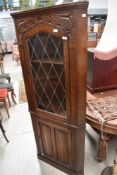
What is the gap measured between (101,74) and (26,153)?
4.97ft

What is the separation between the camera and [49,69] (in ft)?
5.17

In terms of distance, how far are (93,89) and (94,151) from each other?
2.92ft

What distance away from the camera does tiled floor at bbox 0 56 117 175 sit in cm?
212

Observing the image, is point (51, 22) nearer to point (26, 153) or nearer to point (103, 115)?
point (103, 115)

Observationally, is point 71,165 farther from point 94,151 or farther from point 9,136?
point 9,136

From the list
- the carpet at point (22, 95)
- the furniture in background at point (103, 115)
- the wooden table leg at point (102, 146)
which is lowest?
the carpet at point (22, 95)

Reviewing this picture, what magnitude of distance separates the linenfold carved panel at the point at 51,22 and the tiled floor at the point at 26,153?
163cm

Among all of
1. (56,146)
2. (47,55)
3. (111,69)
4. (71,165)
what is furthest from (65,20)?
(71,165)

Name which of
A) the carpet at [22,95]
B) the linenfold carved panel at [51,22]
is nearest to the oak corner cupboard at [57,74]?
the linenfold carved panel at [51,22]

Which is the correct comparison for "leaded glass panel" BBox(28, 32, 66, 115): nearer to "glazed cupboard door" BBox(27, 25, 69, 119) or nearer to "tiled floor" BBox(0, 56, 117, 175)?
"glazed cupboard door" BBox(27, 25, 69, 119)

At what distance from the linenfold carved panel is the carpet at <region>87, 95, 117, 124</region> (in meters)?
0.93

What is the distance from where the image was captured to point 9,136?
110 inches

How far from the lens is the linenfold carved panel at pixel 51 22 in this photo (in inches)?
46.6

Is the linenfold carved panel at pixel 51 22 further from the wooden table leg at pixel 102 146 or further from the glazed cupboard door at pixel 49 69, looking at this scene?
the wooden table leg at pixel 102 146
